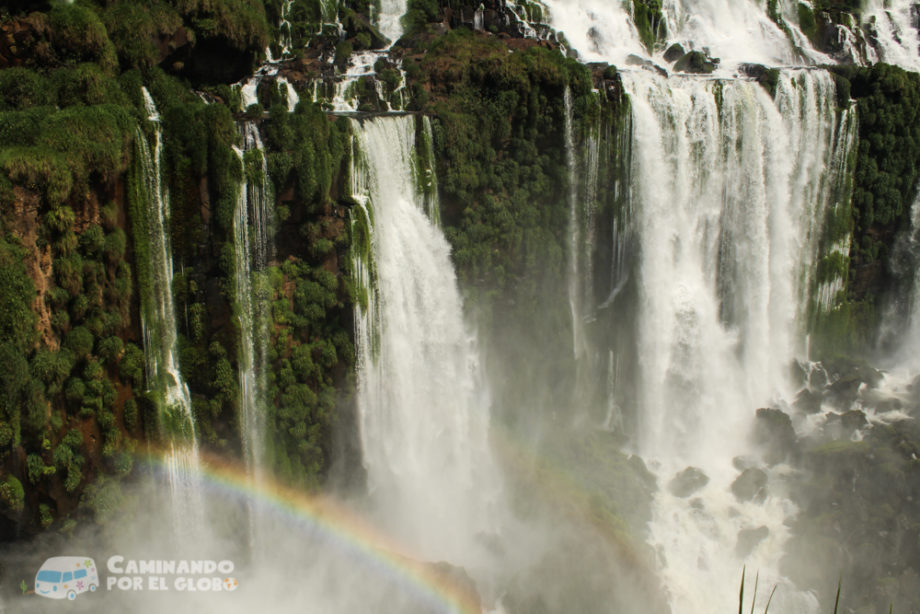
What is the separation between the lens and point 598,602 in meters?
18.3

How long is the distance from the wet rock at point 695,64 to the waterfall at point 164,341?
24.3 metres

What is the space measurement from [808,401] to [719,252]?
21.5 feet

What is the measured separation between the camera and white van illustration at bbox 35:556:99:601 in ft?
50.2

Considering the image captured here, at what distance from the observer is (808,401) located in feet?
92.4

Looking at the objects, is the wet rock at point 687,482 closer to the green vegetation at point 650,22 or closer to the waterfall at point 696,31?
the waterfall at point 696,31

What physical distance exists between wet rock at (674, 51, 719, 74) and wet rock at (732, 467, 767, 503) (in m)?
17.8

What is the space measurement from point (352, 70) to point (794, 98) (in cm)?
1666

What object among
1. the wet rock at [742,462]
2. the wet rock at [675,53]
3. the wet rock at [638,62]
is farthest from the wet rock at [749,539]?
the wet rock at [675,53]

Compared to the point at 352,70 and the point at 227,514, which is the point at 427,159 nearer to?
the point at 352,70

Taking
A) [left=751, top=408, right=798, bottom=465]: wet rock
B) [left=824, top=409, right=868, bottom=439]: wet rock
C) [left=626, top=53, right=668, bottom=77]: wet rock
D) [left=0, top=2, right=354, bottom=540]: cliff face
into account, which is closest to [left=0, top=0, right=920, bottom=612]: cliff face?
[left=0, top=2, right=354, bottom=540]: cliff face

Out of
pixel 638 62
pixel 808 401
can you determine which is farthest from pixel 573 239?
pixel 638 62

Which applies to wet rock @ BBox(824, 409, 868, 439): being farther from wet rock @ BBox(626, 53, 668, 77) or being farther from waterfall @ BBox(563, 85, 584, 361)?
wet rock @ BBox(626, 53, 668, 77)

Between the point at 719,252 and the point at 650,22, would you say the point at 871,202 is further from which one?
the point at 650,22

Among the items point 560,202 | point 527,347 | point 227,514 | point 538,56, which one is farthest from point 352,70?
point 227,514
